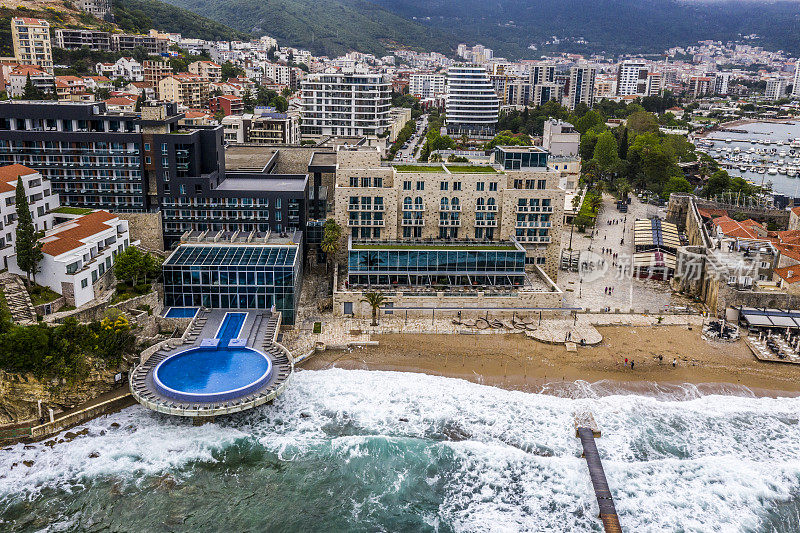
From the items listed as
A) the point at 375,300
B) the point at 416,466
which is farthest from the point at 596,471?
the point at 375,300

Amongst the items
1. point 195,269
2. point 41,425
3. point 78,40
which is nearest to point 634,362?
point 195,269

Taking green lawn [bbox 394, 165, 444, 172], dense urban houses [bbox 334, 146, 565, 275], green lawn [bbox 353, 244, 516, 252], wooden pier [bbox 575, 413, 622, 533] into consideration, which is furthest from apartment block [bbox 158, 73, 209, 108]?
wooden pier [bbox 575, 413, 622, 533]

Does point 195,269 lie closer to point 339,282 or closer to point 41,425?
point 339,282

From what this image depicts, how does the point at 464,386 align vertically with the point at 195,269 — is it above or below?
below

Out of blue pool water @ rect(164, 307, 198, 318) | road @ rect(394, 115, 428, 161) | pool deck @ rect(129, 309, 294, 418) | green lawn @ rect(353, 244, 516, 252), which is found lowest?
pool deck @ rect(129, 309, 294, 418)

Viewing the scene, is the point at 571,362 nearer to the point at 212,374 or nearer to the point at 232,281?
the point at 212,374

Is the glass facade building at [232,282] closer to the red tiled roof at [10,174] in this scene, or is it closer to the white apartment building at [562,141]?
the red tiled roof at [10,174]

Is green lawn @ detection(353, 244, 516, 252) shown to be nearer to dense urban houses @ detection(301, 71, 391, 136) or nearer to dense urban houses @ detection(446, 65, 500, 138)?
dense urban houses @ detection(301, 71, 391, 136)

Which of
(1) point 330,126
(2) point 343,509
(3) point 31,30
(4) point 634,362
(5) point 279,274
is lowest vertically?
(2) point 343,509
